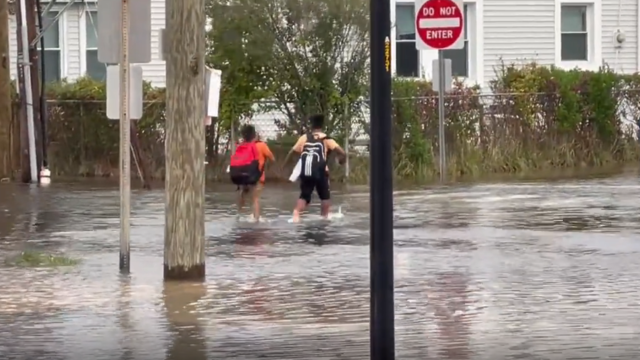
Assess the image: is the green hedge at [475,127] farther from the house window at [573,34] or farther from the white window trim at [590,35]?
the house window at [573,34]

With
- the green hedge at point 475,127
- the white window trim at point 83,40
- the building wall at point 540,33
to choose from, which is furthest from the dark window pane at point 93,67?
the building wall at point 540,33

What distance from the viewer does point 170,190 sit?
1153 cm

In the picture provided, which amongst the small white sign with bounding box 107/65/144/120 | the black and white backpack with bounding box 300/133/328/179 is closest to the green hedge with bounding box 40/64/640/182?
the black and white backpack with bounding box 300/133/328/179

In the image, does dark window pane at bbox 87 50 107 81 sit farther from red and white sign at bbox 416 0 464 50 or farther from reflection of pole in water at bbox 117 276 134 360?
reflection of pole in water at bbox 117 276 134 360

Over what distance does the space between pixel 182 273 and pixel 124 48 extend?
2.21 metres

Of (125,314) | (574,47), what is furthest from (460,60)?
(125,314)

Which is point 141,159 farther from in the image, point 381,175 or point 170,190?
point 381,175

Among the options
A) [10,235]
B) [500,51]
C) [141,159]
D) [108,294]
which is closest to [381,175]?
[108,294]

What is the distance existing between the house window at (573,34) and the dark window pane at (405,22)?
12.7 feet

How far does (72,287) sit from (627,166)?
1550cm

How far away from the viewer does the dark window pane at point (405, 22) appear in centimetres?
2950

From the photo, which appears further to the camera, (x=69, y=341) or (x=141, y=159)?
(x=141, y=159)

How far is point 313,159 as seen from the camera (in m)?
16.4

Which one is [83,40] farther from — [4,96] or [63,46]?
[4,96]
